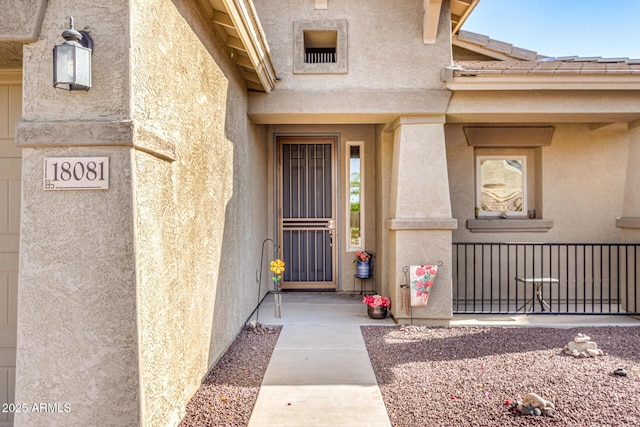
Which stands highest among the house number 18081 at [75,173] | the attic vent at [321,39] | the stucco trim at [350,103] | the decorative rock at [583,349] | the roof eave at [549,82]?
the attic vent at [321,39]

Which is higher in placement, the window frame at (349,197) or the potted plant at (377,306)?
the window frame at (349,197)

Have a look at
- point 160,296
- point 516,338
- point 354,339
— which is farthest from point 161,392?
point 516,338

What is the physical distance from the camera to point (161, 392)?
2758 millimetres

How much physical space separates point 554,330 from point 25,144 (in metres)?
6.18

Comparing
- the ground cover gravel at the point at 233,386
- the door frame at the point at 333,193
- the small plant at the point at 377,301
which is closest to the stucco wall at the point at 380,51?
the door frame at the point at 333,193

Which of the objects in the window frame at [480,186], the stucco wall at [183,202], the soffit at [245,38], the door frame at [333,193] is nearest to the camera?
the stucco wall at [183,202]

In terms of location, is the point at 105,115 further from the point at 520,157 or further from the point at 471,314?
the point at 520,157

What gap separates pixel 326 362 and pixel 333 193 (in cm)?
412

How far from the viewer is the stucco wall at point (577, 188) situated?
7340 mm

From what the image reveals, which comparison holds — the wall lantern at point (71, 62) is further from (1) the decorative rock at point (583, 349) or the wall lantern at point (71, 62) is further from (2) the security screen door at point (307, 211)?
(2) the security screen door at point (307, 211)

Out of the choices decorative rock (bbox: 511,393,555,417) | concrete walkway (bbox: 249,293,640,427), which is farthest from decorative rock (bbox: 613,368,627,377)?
concrete walkway (bbox: 249,293,640,427)

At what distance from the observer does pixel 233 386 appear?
151 inches

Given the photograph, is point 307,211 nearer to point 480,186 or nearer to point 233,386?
point 480,186

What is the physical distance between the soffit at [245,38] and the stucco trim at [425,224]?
2574mm
